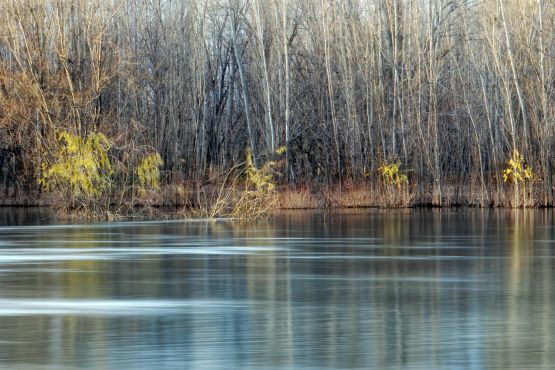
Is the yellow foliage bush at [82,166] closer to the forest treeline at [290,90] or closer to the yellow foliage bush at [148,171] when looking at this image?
the forest treeline at [290,90]

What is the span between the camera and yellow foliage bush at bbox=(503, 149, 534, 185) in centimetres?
3394

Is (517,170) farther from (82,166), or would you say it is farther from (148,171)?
(82,166)

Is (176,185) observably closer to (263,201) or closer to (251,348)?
(263,201)

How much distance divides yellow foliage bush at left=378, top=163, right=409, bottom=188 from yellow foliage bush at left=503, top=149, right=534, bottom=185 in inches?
119

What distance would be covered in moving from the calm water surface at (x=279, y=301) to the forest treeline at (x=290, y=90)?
11220mm

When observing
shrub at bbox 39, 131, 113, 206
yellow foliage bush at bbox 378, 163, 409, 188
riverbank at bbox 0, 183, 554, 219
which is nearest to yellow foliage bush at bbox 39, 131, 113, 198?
shrub at bbox 39, 131, 113, 206

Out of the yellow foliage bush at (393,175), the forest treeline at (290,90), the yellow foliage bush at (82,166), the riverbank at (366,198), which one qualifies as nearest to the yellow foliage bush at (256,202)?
the riverbank at (366,198)

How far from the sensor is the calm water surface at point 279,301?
8344 millimetres

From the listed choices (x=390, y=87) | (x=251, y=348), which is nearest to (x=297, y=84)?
(x=390, y=87)

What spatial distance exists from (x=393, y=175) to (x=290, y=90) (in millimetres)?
6602

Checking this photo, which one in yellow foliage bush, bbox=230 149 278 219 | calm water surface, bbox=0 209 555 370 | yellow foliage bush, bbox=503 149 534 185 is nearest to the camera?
calm water surface, bbox=0 209 555 370

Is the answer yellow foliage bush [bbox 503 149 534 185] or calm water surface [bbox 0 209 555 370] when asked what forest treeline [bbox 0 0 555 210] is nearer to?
yellow foliage bush [bbox 503 149 534 185]

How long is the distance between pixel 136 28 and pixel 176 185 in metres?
10.0

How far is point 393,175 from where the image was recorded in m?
35.9
